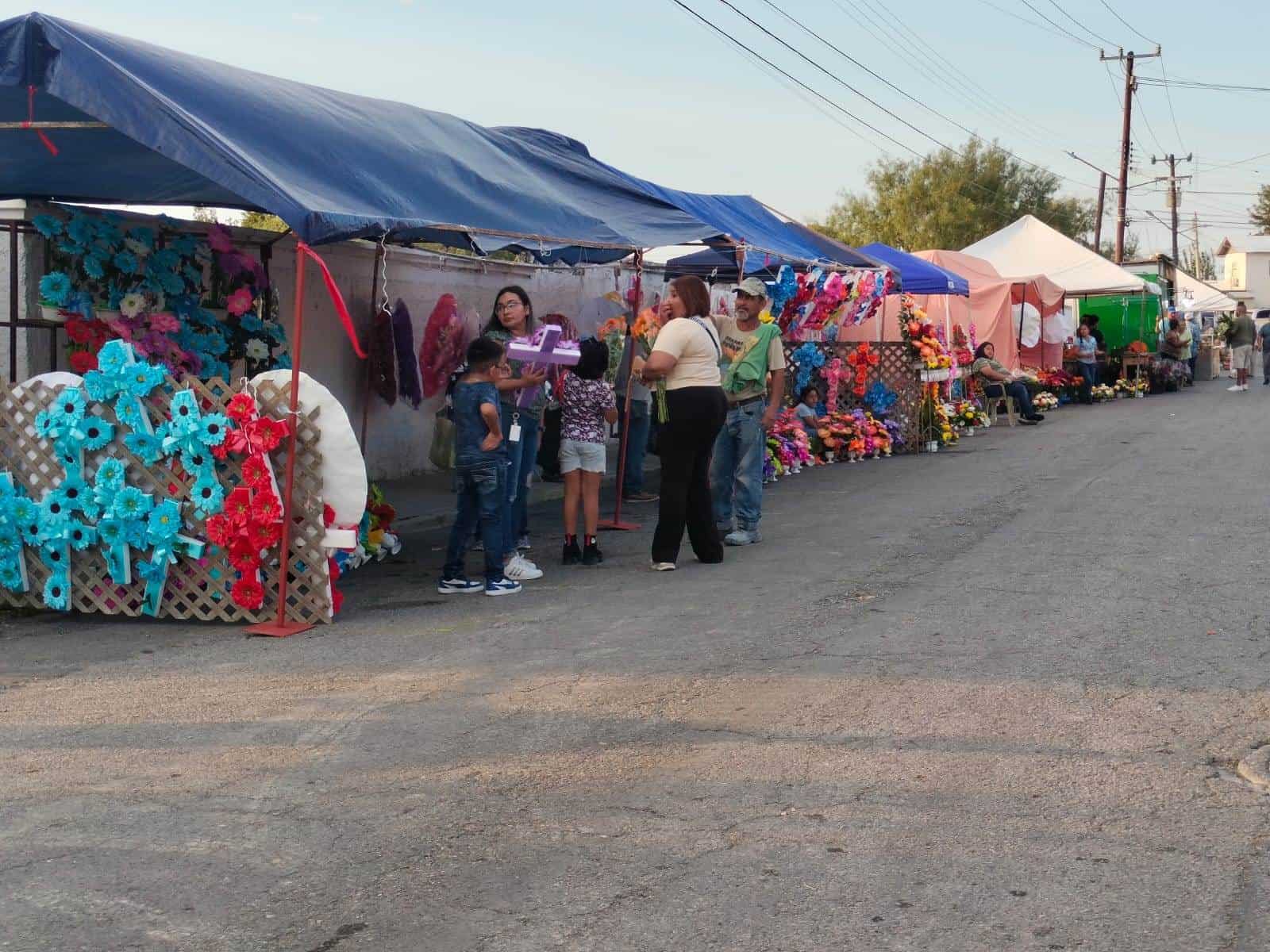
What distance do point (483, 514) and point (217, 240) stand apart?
3.79 m

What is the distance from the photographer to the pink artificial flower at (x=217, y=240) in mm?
11047

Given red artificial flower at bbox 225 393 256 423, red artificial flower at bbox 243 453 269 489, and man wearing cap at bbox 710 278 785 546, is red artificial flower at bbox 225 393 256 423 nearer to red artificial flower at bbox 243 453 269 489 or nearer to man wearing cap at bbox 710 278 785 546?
red artificial flower at bbox 243 453 269 489

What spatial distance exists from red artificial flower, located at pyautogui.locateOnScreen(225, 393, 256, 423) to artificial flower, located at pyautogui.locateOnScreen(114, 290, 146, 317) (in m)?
2.92

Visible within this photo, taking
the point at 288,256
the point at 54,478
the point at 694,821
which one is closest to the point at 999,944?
the point at 694,821

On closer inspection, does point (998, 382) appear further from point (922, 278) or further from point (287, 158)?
point (287, 158)

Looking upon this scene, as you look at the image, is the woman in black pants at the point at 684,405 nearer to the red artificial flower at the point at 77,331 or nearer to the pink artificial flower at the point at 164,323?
the pink artificial flower at the point at 164,323

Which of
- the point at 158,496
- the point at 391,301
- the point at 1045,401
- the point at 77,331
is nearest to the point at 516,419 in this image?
the point at 158,496

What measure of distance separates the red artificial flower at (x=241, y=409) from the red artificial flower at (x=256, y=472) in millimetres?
210

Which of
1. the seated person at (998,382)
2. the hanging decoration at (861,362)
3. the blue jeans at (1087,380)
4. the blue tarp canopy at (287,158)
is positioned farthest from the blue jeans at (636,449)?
the blue jeans at (1087,380)

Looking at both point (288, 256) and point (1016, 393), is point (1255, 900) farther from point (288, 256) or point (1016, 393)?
point (1016, 393)

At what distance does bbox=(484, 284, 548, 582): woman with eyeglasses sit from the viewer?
9375mm

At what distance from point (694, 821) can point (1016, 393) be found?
2046 cm

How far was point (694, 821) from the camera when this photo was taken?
15.4 ft

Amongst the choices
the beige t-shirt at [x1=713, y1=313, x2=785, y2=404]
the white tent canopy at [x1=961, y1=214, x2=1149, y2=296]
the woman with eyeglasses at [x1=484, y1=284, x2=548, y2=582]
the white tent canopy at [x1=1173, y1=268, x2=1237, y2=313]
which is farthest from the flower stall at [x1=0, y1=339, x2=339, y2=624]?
the white tent canopy at [x1=1173, y1=268, x2=1237, y2=313]
